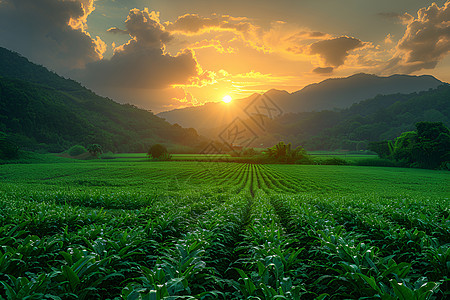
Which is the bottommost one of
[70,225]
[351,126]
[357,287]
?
[70,225]

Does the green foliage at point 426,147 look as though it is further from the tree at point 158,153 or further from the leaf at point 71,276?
the leaf at point 71,276

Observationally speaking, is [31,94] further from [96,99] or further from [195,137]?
[195,137]

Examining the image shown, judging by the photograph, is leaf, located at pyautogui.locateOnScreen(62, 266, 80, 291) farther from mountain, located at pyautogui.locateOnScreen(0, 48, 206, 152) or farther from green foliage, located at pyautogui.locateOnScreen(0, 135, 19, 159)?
mountain, located at pyautogui.locateOnScreen(0, 48, 206, 152)

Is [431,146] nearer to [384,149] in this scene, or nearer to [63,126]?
[384,149]

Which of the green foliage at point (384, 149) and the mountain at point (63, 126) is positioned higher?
the mountain at point (63, 126)

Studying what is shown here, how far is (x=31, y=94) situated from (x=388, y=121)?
226106 mm

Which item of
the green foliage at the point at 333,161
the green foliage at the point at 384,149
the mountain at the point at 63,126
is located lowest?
the green foliage at the point at 333,161

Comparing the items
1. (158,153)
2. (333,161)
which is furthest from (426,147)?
(158,153)

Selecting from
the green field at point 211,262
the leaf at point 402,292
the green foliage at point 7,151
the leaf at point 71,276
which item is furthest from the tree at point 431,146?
the green foliage at point 7,151

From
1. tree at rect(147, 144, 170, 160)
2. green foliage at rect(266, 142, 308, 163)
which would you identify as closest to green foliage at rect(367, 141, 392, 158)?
green foliage at rect(266, 142, 308, 163)

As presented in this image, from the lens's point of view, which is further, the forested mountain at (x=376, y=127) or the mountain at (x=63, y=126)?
the forested mountain at (x=376, y=127)

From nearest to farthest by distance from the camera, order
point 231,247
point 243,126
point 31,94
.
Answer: point 231,247 → point 243,126 → point 31,94

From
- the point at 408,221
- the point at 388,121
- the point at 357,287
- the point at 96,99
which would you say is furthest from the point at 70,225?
the point at 96,99

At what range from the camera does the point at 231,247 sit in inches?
245
